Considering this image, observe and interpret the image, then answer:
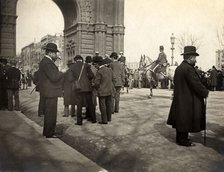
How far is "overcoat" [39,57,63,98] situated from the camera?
758 centimetres

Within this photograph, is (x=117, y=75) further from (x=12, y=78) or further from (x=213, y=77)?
(x=213, y=77)

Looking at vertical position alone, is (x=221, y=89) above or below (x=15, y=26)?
below

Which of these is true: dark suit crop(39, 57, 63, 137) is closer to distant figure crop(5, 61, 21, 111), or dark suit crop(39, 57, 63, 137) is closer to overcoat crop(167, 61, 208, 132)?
overcoat crop(167, 61, 208, 132)

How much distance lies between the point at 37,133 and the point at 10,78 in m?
5.52

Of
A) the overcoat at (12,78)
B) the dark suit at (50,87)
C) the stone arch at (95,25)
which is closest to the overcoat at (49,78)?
the dark suit at (50,87)

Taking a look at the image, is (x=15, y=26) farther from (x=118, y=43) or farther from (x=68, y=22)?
(x=118, y=43)

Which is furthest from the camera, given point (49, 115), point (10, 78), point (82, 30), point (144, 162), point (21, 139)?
point (82, 30)

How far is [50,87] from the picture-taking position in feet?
25.3

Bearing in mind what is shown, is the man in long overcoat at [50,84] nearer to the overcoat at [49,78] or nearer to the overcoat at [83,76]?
the overcoat at [49,78]

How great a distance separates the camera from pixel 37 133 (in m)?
7.81

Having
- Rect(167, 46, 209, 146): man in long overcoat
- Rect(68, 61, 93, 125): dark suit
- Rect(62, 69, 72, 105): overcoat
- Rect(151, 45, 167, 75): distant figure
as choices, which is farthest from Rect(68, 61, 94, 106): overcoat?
Rect(151, 45, 167, 75): distant figure

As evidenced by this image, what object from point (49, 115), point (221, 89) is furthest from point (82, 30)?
point (49, 115)

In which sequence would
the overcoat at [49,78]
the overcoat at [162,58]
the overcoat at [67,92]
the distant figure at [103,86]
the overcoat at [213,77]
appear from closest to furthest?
1. the overcoat at [49,78]
2. the distant figure at [103,86]
3. the overcoat at [67,92]
4. the overcoat at [162,58]
5. the overcoat at [213,77]

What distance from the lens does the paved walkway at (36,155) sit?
4930mm
